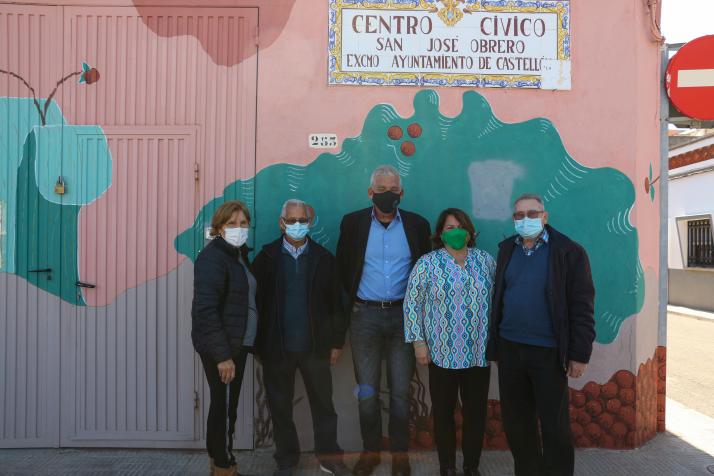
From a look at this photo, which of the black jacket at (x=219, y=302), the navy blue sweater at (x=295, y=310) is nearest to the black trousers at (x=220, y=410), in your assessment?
the black jacket at (x=219, y=302)

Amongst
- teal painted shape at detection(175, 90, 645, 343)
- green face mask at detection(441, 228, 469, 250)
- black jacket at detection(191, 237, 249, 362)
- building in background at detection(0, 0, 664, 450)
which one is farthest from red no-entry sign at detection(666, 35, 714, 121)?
black jacket at detection(191, 237, 249, 362)

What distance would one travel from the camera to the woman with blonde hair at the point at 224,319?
356cm

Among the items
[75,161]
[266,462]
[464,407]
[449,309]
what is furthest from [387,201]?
[75,161]

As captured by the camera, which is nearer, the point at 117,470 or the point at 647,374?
the point at 117,470

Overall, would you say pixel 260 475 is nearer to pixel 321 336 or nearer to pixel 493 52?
pixel 321 336

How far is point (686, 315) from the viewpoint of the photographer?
15.1 m

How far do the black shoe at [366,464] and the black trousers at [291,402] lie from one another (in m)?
0.16

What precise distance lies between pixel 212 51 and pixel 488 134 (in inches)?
87.3

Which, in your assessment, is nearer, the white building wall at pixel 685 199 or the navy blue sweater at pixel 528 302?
the navy blue sweater at pixel 528 302

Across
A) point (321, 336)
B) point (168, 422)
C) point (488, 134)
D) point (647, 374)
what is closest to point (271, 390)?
point (321, 336)

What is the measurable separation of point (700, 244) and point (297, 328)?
607 inches

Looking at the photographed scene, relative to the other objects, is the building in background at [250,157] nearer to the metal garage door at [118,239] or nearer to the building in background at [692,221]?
the metal garage door at [118,239]

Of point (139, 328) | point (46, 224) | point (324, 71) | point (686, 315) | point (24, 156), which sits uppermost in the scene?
point (324, 71)

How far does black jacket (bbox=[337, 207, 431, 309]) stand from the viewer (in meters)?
3.99
